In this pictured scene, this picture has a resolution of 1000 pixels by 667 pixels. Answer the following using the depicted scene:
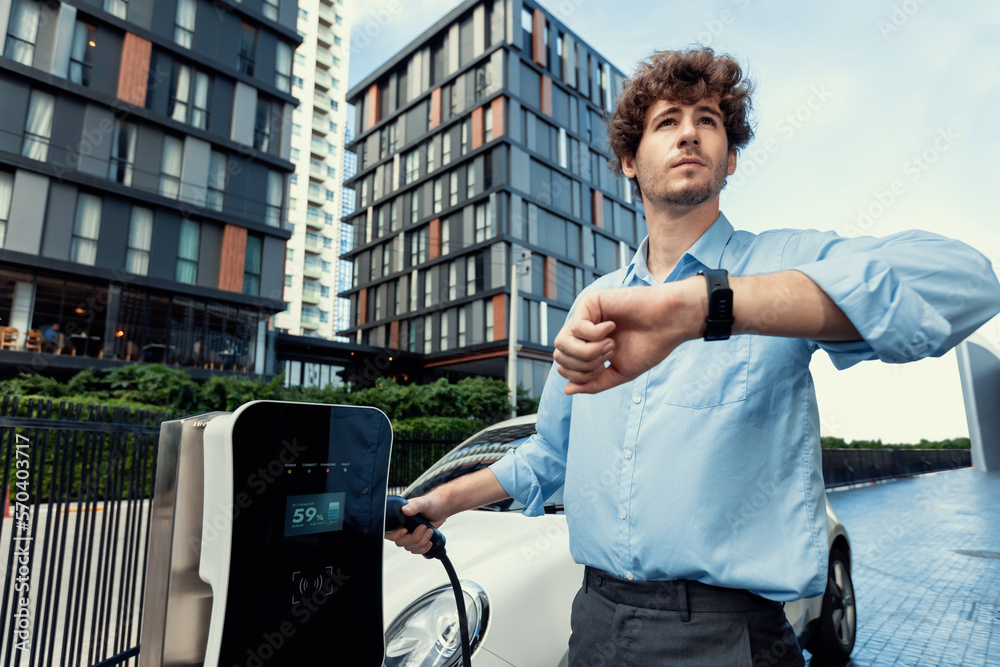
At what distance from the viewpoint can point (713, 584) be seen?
132 cm

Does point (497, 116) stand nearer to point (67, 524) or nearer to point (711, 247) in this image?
point (67, 524)

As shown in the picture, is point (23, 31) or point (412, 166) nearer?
point (23, 31)

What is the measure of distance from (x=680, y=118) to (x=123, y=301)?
24.5 m

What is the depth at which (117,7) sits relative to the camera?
900 inches

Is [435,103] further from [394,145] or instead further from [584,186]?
[584,186]

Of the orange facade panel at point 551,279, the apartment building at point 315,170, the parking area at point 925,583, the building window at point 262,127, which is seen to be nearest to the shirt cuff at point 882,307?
the parking area at point 925,583

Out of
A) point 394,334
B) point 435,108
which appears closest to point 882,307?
point 394,334

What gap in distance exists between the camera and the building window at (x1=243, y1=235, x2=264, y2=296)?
24828 millimetres

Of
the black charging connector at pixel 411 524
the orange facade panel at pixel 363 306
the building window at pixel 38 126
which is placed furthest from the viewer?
the orange facade panel at pixel 363 306

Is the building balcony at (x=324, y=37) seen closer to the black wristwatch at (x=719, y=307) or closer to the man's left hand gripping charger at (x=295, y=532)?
the man's left hand gripping charger at (x=295, y=532)

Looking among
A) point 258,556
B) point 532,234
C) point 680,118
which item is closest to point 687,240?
point 680,118

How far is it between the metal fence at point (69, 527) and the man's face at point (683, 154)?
10.1ft

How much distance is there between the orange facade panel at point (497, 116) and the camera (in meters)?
34.6

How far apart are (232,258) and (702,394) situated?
25.7 m
